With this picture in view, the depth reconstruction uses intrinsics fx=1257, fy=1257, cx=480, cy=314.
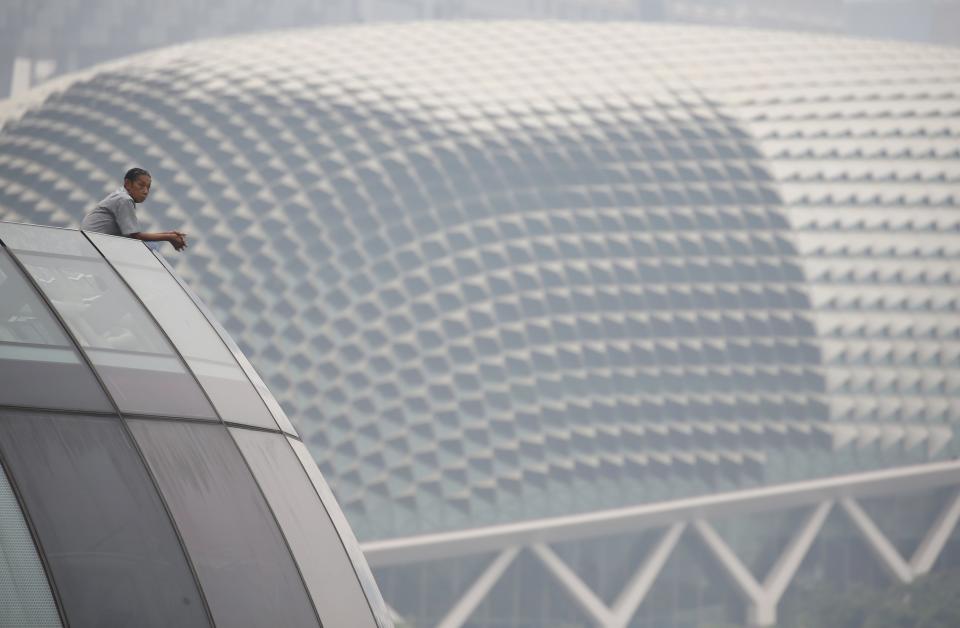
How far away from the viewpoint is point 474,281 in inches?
2426

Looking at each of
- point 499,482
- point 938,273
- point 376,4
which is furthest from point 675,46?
point 376,4

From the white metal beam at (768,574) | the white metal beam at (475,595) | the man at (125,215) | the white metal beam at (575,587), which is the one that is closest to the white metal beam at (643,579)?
the white metal beam at (575,587)

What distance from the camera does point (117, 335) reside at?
30.9ft

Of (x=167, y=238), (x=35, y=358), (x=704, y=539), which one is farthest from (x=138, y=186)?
(x=704, y=539)

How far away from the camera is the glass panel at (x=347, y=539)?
1020 cm

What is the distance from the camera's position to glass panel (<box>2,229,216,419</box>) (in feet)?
29.6

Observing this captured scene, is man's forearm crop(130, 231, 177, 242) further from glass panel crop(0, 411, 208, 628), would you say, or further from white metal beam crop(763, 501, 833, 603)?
white metal beam crop(763, 501, 833, 603)

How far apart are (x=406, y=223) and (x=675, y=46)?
26.0m

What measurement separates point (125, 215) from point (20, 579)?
12.9ft

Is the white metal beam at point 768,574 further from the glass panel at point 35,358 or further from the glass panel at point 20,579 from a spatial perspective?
the glass panel at point 20,579

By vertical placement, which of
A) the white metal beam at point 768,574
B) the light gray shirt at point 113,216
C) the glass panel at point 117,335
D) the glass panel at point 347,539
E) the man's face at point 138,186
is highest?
the man's face at point 138,186

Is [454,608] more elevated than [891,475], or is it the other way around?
[891,475]

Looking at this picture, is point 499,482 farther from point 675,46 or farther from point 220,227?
point 675,46

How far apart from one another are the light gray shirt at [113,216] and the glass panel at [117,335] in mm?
509
